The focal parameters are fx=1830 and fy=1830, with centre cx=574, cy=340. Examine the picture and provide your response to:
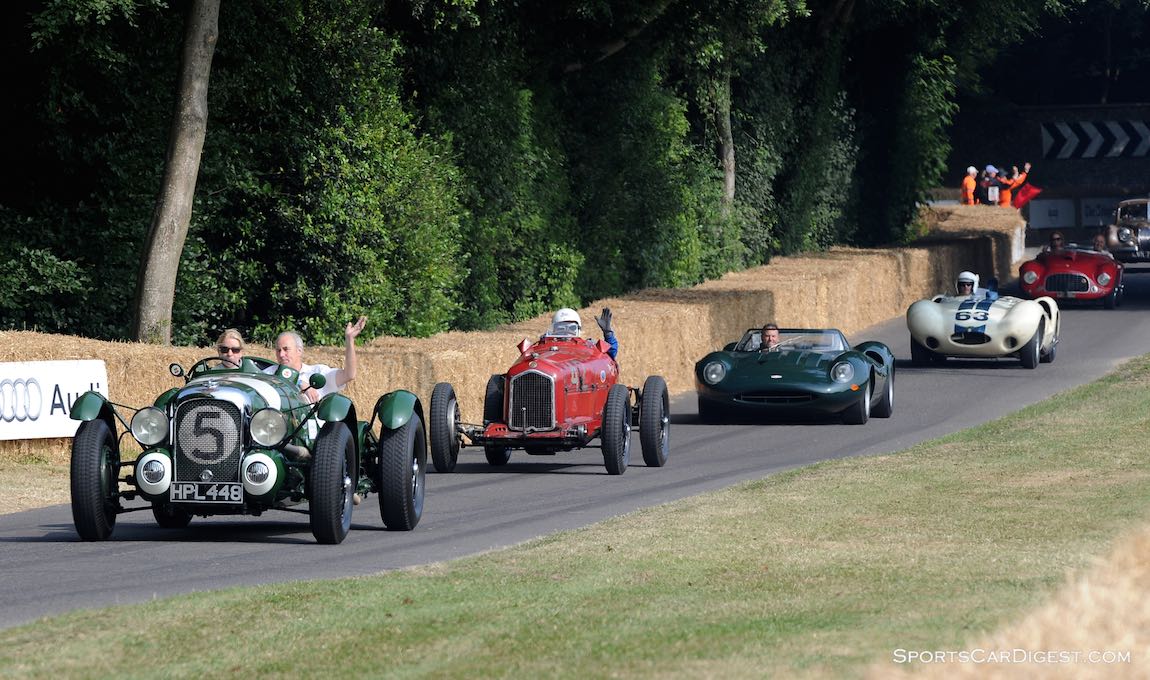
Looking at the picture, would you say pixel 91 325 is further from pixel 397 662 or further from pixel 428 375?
pixel 397 662

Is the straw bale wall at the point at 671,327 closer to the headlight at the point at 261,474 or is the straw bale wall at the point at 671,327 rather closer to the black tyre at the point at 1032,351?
the black tyre at the point at 1032,351

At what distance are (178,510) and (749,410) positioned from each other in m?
9.66

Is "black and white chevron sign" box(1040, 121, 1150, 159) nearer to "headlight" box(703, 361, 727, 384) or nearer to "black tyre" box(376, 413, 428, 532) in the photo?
"headlight" box(703, 361, 727, 384)

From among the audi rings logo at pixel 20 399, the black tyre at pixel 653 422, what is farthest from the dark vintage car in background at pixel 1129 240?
the audi rings logo at pixel 20 399

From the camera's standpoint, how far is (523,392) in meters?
16.0

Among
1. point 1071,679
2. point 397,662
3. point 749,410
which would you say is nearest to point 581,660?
point 397,662

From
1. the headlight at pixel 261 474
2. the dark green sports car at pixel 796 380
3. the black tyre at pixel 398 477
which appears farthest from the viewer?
the dark green sports car at pixel 796 380

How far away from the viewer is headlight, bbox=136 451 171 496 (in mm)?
11281

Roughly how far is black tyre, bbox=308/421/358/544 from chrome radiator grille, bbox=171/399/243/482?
52 centimetres

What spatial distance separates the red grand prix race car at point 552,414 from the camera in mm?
15852

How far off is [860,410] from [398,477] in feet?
30.1

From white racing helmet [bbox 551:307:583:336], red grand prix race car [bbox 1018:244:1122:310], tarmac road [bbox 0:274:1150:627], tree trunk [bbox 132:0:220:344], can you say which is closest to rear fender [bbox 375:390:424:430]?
tarmac road [bbox 0:274:1150:627]

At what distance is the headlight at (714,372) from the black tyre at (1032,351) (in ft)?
23.6

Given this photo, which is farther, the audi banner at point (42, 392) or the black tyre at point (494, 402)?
the black tyre at point (494, 402)
